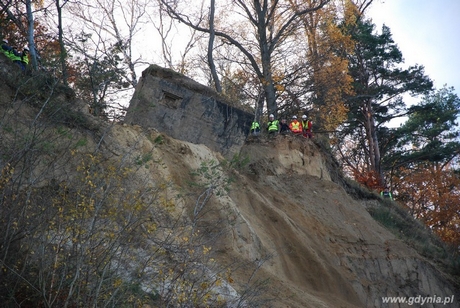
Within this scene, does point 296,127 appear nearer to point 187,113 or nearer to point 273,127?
point 273,127

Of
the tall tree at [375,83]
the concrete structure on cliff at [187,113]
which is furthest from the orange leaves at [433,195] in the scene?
the concrete structure on cliff at [187,113]

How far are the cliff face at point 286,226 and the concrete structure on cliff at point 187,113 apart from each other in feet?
0.30

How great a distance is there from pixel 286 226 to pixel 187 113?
172 inches

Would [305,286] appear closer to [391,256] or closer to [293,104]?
[391,256]

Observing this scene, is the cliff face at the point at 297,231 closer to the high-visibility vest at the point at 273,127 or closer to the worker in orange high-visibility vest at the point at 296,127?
the high-visibility vest at the point at 273,127

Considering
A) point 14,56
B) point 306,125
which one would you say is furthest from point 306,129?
point 14,56

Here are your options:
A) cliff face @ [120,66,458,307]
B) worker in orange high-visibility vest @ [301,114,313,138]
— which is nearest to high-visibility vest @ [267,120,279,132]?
cliff face @ [120,66,458,307]

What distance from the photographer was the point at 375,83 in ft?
106

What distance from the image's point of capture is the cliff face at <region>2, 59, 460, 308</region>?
40.6 ft

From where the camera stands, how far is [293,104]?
25438mm

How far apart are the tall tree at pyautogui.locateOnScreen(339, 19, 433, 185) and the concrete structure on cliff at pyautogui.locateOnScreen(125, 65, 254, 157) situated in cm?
1589

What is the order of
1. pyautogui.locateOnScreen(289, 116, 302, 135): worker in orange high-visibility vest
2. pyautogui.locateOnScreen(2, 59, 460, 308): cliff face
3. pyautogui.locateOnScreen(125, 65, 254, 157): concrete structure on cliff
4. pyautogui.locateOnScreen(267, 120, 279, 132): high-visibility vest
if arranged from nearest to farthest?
pyautogui.locateOnScreen(2, 59, 460, 308): cliff face, pyautogui.locateOnScreen(125, 65, 254, 157): concrete structure on cliff, pyautogui.locateOnScreen(267, 120, 279, 132): high-visibility vest, pyautogui.locateOnScreen(289, 116, 302, 135): worker in orange high-visibility vest

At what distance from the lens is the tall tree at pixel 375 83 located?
31.4 metres

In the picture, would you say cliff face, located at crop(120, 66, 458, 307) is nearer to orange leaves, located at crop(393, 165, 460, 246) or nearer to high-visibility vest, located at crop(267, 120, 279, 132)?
high-visibility vest, located at crop(267, 120, 279, 132)
